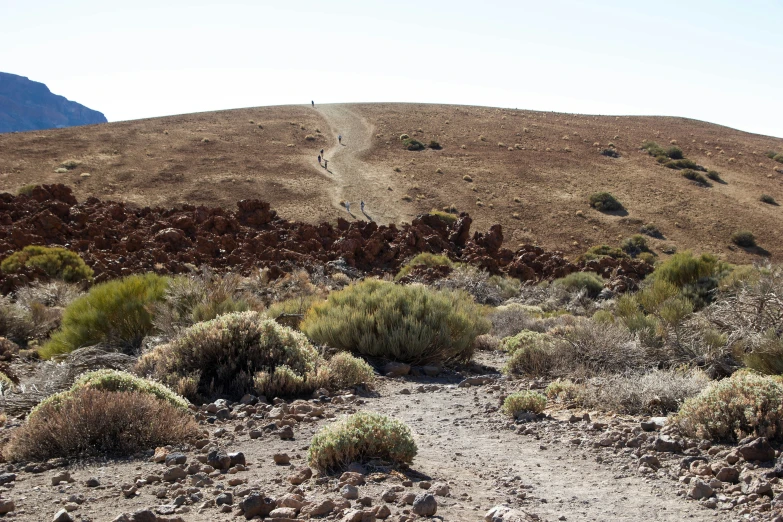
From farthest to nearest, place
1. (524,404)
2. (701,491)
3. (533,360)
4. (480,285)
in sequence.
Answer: (480,285), (533,360), (524,404), (701,491)

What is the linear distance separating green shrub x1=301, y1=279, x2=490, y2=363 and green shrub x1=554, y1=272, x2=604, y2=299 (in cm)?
1153

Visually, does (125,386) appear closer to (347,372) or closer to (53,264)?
(347,372)

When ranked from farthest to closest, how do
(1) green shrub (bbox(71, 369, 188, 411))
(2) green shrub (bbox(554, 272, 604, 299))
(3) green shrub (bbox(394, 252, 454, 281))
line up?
(3) green shrub (bbox(394, 252, 454, 281))
(2) green shrub (bbox(554, 272, 604, 299))
(1) green shrub (bbox(71, 369, 188, 411))

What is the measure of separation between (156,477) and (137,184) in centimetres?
3831

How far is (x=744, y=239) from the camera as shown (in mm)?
37031

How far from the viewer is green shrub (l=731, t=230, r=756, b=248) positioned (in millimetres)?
36938

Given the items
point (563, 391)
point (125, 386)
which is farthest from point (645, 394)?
point (125, 386)

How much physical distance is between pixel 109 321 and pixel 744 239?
3646 centimetres

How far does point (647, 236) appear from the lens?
37188mm

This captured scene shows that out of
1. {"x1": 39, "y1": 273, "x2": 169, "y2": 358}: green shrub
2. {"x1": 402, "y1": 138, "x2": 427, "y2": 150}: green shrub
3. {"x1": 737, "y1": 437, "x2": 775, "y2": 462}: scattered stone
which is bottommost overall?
{"x1": 39, "y1": 273, "x2": 169, "y2": 358}: green shrub

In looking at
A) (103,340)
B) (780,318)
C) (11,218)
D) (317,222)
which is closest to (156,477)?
(103,340)

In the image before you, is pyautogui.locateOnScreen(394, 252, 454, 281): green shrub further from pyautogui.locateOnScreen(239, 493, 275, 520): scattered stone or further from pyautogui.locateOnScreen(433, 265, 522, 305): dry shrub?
pyautogui.locateOnScreen(239, 493, 275, 520): scattered stone

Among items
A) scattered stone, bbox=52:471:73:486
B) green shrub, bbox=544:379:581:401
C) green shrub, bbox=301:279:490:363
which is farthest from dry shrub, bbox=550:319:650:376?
scattered stone, bbox=52:471:73:486

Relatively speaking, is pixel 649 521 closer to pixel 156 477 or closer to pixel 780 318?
pixel 156 477
